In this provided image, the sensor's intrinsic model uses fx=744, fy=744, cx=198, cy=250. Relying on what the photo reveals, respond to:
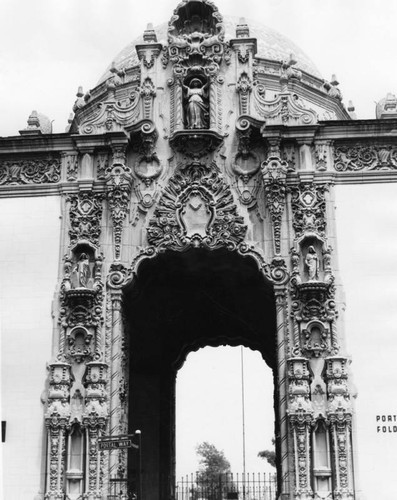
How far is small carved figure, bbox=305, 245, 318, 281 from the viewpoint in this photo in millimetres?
19219

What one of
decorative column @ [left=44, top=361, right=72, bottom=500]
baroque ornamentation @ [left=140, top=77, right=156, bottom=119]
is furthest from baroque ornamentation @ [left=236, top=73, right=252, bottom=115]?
decorative column @ [left=44, top=361, right=72, bottom=500]

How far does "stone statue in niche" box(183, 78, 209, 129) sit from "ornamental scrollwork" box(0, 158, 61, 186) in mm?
3974

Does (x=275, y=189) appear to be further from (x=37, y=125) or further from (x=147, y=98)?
(x=37, y=125)

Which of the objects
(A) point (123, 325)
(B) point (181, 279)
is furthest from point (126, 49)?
(A) point (123, 325)

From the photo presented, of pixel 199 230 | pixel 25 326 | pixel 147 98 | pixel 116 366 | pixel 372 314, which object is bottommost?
pixel 116 366

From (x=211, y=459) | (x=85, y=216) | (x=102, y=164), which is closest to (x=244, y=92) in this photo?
(x=102, y=164)

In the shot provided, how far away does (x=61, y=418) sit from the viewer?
18.4 metres

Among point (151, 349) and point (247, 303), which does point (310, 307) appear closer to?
point (247, 303)

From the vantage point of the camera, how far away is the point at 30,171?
21281 mm

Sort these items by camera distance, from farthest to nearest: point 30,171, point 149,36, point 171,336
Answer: point 171,336
point 149,36
point 30,171

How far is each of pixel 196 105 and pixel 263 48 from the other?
1034 cm

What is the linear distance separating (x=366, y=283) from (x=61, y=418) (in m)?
8.55

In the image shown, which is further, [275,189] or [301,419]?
[275,189]

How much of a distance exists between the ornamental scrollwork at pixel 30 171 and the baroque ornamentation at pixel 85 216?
0.97 m
